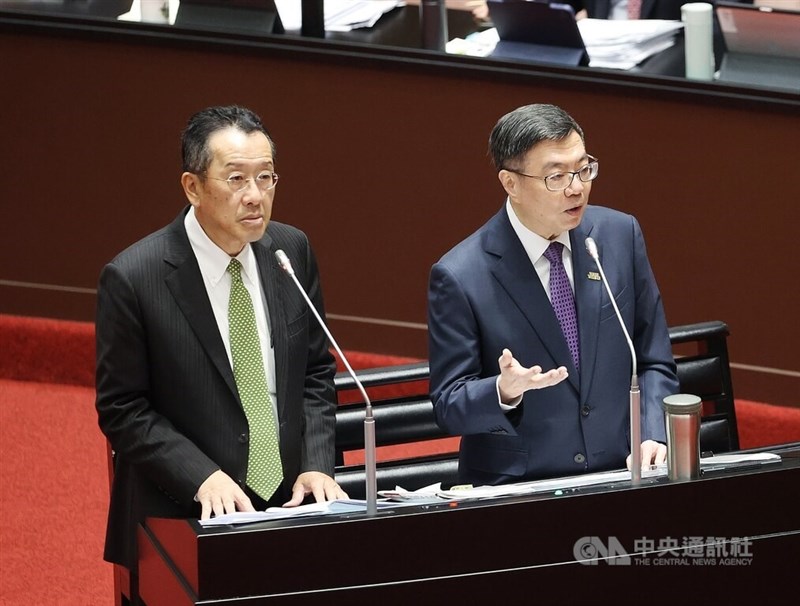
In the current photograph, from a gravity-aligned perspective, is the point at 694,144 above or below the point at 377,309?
above

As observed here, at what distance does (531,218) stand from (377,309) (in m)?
1.66

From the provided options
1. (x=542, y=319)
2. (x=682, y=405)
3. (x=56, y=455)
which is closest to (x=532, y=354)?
(x=542, y=319)

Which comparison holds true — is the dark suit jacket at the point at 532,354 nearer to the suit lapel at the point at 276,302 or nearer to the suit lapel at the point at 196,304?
the suit lapel at the point at 276,302

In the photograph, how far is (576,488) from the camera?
2135mm

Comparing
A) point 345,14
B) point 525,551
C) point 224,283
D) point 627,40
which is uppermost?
point 345,14

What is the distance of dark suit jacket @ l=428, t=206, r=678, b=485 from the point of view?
252 cm

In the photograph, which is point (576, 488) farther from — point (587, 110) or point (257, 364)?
point (587, 110)

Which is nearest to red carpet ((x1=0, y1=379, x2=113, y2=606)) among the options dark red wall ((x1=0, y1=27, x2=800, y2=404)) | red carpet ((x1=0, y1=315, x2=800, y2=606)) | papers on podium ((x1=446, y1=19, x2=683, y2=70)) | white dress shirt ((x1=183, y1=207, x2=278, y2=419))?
red carpet ((x1=0, y1=315, x2=800, y2=606))

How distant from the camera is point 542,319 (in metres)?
2.53

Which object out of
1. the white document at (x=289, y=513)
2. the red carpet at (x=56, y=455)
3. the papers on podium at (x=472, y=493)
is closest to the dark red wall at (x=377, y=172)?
the red carpet at (x=56, y=455)

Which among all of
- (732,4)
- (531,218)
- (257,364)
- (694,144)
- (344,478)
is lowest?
(344,478)

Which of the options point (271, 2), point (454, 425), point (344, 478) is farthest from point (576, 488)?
point (271, 2)

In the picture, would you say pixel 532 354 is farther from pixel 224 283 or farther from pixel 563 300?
pixel 224 283

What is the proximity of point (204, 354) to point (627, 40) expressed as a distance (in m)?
1.81
